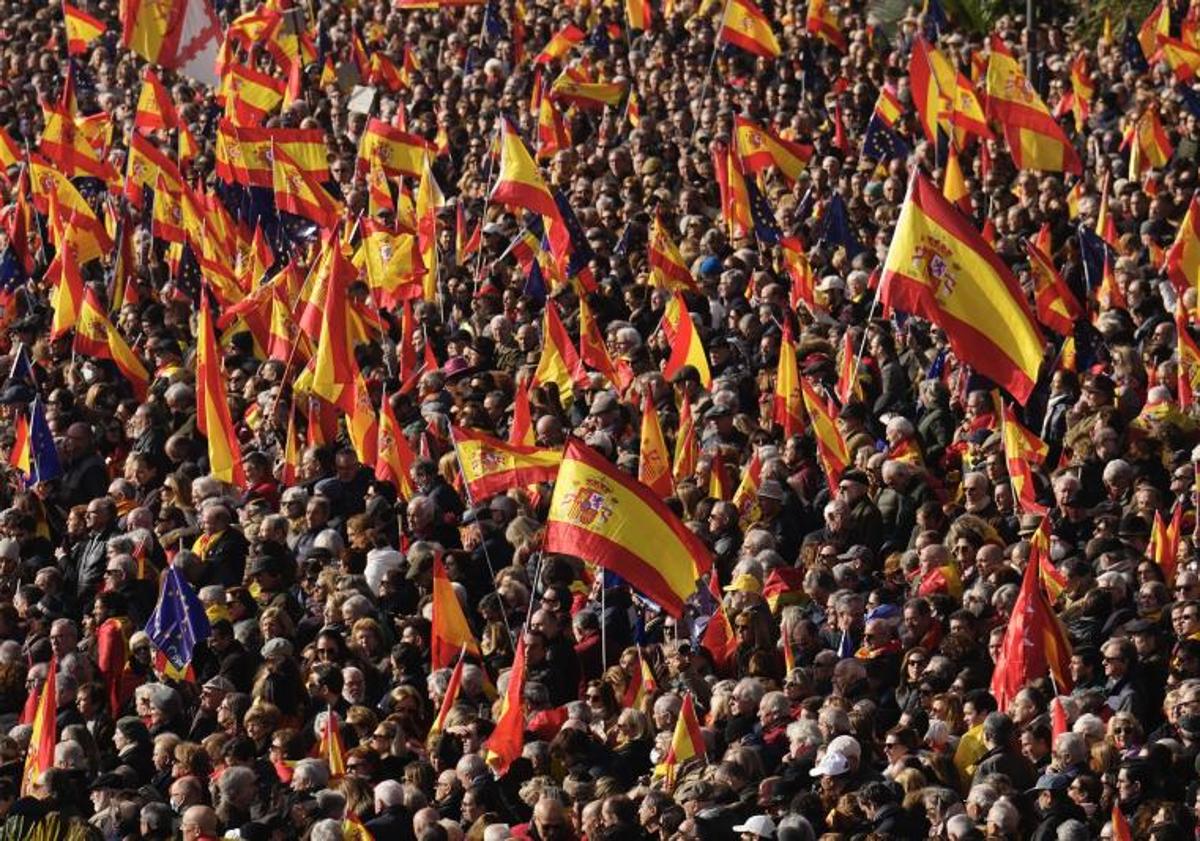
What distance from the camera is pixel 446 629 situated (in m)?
17.2

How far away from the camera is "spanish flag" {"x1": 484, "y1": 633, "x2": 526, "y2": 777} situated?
15.5 metres

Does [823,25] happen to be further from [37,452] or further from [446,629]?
[446,629]

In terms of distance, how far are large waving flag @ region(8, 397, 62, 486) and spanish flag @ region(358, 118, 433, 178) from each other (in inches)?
262

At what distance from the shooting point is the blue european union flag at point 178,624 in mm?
17547

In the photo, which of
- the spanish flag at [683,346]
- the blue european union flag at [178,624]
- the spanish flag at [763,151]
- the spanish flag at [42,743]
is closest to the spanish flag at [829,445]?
the spanish flag at [683,346]

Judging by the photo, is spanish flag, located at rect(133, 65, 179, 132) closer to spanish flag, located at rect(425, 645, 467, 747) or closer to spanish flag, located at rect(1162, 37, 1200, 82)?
spanish flag, located at rect(1162, 37, 1200, 82)

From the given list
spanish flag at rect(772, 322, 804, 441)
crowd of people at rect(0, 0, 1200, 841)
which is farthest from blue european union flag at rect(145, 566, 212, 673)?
spanish flag at rect(772, 322, 804, 441)

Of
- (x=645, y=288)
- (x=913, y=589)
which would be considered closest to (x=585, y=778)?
(x=913, y=589)

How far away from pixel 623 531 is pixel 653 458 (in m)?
2.74

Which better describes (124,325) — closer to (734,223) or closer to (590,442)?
(734,223)

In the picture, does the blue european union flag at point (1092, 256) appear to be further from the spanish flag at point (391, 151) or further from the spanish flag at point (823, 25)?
the spanish flag at point (823, 25)

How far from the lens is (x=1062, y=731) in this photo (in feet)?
49.0

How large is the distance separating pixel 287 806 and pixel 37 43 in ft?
78.2

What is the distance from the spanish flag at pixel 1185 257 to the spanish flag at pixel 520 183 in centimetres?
442
